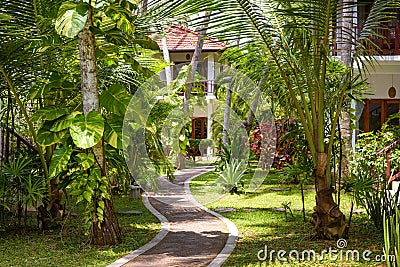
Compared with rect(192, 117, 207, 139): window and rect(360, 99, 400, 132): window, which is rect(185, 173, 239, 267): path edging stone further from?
rect(192, 117, 207, 139): window

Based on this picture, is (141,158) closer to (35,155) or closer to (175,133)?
(35,155)

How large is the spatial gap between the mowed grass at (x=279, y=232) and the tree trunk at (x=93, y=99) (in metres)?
1.73

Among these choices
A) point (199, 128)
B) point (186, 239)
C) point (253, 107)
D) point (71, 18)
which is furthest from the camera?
point (199, 128)

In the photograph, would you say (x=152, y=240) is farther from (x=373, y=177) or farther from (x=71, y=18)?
(x=373, y=177)

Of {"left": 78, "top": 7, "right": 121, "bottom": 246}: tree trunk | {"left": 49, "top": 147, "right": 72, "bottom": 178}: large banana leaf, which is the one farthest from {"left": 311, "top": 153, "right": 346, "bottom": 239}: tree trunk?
{"left": 49, "top": 147, "right": 72, "bottom": 178}: large banana leaf

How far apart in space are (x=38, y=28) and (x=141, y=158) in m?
5.95

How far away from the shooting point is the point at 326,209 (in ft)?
23.7

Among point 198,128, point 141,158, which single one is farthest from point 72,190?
point 198,128

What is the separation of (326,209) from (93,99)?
3.39 meters

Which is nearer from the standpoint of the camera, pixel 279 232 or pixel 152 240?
pixel 152 240

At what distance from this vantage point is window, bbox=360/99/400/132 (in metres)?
17.9

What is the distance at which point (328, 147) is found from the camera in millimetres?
7230

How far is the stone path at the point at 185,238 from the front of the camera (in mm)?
6609

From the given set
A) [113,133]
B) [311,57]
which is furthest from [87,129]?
[311,57]
